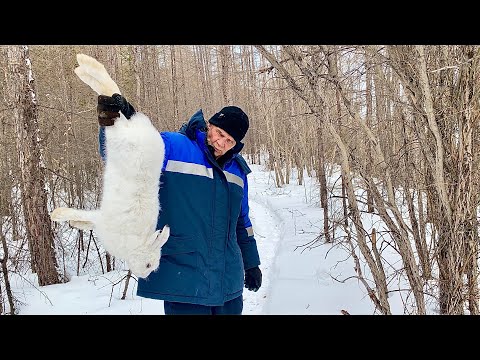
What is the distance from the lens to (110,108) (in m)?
1.28

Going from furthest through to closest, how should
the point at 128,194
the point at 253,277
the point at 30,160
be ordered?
the point at 30,160
the point at 253,277
the point at 128,194

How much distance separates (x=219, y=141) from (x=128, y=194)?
0.61 m

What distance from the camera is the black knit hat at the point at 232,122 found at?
1827mm

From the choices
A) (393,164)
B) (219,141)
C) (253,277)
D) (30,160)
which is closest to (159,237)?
(219,141)

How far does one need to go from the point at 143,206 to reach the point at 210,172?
45 centimetres

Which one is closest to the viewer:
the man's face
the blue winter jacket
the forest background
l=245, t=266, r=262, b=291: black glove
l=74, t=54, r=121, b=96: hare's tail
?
l=74, t=54, r=121, b=96: hare's tail

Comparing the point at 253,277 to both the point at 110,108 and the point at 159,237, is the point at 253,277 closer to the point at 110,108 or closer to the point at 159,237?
the point at 159,237

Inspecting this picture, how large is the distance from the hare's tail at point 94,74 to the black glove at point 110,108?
2 cm

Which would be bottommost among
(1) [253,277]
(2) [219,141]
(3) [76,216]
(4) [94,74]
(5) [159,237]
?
(1) [253,277]

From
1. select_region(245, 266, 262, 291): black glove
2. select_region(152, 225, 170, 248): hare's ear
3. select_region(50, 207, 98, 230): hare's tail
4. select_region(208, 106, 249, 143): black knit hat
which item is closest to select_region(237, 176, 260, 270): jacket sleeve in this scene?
select_region(245, 266, 262, 291): black glove

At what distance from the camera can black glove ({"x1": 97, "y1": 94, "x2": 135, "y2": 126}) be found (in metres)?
1.27

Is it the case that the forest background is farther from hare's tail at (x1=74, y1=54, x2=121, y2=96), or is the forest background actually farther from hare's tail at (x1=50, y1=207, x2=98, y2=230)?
hare's tail at (x1=50, y1=207, x2=98, y2=230)

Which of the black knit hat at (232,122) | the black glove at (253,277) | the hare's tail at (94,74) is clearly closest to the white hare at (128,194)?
the hare's tail at (94,74)

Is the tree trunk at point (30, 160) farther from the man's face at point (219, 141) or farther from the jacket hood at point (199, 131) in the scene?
the man's face at point (219, 141)
